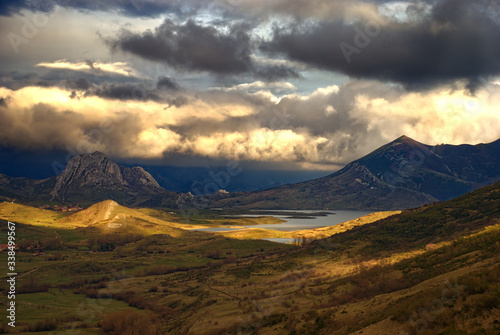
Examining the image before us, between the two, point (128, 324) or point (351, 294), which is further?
point (128, 324)

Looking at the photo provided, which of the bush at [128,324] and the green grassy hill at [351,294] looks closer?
the green grassy hill at [351,294]

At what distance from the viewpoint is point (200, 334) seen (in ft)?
325

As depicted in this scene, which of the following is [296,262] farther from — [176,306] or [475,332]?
[475,332]

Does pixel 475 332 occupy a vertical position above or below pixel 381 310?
above

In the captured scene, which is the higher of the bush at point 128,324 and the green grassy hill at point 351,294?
the green grassy hill at point 351,294

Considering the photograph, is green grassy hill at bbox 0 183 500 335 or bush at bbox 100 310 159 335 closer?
green grassy hill at bbox 0 183 500 335

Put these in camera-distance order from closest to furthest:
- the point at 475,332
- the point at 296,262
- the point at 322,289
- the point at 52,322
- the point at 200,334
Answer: the point at 475,332 → the point at 200,334 → the point at 322,289 → the point at 52,322 → the point at 296,262

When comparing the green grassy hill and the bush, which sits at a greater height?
the green grassy hill

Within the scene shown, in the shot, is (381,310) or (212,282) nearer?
(381,310)

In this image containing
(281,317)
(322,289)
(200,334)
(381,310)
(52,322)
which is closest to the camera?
(381,310)

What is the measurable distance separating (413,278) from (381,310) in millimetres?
31701

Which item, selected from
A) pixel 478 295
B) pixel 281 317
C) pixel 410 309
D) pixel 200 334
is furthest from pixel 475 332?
pixel 200 334

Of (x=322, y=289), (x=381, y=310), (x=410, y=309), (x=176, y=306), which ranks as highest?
(x=410, y=309)

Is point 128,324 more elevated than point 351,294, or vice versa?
point 351,294
